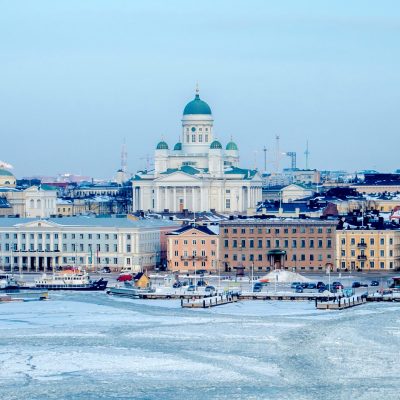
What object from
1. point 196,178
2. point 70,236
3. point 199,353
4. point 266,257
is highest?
point 196,178

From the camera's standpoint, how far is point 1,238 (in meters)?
62.5

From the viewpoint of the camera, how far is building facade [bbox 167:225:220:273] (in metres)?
59.9

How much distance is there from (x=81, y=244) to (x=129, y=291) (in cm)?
1309

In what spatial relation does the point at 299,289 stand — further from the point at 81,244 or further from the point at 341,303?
the point at 81,244

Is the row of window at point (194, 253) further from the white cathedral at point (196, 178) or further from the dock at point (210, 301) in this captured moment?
the white cathedral at point (196, 178)

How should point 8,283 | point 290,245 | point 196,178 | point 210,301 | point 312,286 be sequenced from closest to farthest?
point 210,301 → point 312,286 → point 8,283 → point 290,245 → point 196,178

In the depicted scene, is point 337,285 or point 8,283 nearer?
point 337,285

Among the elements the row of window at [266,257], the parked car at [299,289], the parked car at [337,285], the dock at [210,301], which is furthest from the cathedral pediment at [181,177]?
the dock at [210,301]

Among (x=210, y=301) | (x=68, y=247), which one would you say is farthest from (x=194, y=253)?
(x=210, y=301)

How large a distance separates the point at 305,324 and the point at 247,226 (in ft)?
65.6

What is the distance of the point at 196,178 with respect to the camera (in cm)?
8012

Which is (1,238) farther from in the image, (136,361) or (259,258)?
(136,361)

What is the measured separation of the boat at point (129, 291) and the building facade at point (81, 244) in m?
10.3

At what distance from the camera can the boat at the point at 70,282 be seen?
169 ft
